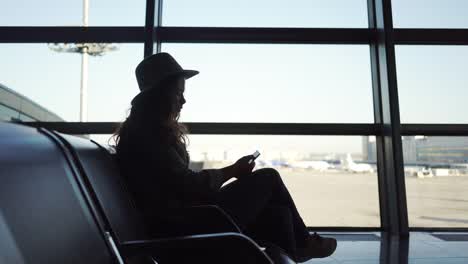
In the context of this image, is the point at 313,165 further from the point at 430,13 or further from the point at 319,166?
the point at 430,13

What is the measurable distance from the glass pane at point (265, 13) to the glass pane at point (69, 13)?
285 mm

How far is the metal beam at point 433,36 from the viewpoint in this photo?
320 cm

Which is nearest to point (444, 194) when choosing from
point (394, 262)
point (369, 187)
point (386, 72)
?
point (369, 187)

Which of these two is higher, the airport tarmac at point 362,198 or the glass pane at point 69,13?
the glass pane at point 69,13

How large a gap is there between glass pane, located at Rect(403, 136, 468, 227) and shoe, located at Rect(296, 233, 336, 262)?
220 cm

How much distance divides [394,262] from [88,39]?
2.88 m

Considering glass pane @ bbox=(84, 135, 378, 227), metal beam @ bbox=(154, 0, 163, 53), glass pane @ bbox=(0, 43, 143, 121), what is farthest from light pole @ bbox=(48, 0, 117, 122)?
glass pane @ bbox=(84, 135, 378, 227)

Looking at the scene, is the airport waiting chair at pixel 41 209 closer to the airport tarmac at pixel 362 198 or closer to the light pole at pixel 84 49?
the light pole at pixel 84 49

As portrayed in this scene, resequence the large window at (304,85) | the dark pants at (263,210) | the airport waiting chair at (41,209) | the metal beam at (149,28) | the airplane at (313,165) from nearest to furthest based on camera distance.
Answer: the airport waiting chair at (41,209) → the dark pants at (263,210) → the metal beam at (149,28) → the large window at (304,85) → the airplane at (313,165)

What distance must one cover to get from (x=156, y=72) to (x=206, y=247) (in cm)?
76

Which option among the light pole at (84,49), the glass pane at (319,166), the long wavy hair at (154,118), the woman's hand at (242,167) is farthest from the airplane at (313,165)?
the long wavy hair at (154,118)

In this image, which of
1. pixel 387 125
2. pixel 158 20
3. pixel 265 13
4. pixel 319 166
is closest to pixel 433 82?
pixel 387 125

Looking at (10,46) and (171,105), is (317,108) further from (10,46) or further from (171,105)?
(10,46)

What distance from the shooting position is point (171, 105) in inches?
54.6
